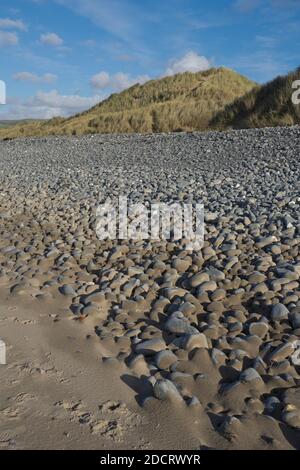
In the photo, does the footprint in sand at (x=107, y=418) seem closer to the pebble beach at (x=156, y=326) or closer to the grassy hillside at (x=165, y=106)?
the pebble beach at (x=156, y=326)

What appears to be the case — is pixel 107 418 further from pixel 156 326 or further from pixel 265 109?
pixel 265 109

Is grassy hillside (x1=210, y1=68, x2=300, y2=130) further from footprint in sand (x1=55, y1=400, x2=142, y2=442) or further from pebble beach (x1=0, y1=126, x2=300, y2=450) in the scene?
footprint in sand (x1=55, y1=400, x2=142, y2=442)

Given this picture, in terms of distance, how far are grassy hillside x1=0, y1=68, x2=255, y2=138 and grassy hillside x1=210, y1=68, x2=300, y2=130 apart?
0.91 metres

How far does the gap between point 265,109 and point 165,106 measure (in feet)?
18.6

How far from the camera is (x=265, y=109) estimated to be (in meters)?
12.6

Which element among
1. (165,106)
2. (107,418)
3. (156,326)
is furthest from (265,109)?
(107,418)

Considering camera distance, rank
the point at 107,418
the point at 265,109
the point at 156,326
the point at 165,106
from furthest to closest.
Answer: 1. the point at 165,106
2. the point at 265,109
3. the point at 156,326
4. the point at 107,418

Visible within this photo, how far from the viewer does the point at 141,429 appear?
6.60ft

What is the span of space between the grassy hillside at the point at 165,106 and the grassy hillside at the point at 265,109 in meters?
0.91

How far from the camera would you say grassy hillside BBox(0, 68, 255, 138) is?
51.6ft

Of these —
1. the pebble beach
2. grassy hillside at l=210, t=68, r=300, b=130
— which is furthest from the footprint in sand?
grassy hillside at l=210, t=68, r=300, b=130

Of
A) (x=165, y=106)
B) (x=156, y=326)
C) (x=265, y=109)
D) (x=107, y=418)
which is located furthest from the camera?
(x=165, y=106)
